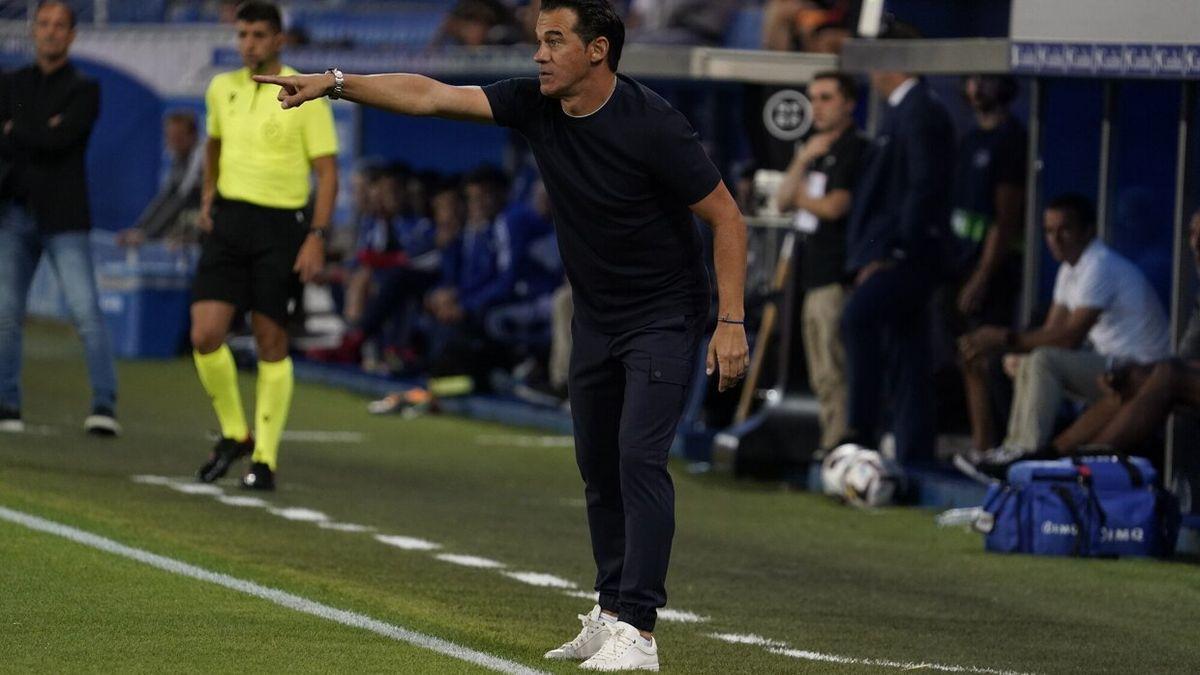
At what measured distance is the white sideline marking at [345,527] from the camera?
10.1 meters

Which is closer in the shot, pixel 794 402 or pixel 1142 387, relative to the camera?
pixel 1142 387

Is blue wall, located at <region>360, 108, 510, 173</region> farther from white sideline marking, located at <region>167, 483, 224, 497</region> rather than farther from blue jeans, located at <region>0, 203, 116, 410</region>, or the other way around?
white sideline marking, located at <region>167, 483, 224, 497</region>

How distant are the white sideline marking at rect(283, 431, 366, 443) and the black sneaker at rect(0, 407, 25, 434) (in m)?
1.83

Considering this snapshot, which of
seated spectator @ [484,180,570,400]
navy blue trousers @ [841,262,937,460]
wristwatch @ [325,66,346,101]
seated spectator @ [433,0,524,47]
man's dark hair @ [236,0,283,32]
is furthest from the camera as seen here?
seated spectator @ [433,0,524,47]

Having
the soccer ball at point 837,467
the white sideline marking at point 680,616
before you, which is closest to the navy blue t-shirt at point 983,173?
the soccer ball at point 837,467

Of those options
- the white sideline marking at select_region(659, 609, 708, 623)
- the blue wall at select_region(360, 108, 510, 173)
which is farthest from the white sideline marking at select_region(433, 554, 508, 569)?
the blue wall at select_region(360, 108, 510, 173)

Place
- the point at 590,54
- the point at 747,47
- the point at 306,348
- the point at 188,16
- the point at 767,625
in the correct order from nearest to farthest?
the point at 590,54, the point at 767,625, the point at 747,47, the point at 306,348, the point at 188,16

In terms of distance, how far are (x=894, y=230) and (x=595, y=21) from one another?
6.20 metres

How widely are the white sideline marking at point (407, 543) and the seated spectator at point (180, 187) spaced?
11.2 m

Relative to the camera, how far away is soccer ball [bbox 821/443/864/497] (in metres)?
12.3

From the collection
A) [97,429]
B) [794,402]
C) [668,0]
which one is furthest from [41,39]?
[668,0]

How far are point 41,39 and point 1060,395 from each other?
5.42 metres

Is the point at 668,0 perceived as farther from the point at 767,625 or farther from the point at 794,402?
the point at 767,625

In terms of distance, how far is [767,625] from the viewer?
7.97 meters
